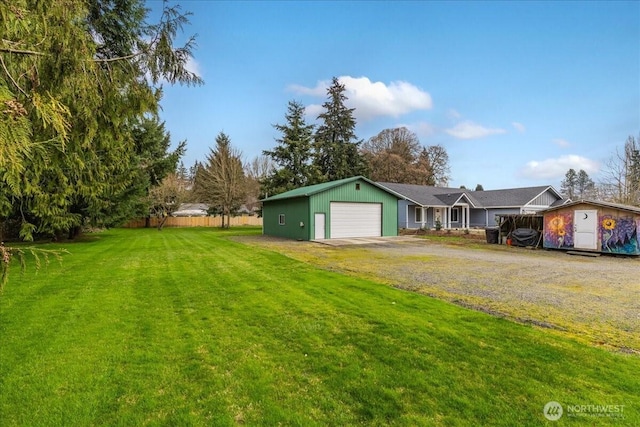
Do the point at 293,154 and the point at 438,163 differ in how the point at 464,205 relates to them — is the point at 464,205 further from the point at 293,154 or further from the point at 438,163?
the point at 438,163

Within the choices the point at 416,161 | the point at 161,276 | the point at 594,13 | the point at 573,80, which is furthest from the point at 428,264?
the point at 416,161

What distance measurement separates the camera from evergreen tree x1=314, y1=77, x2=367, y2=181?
111 ft

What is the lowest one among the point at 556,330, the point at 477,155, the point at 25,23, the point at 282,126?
the point at 556,330

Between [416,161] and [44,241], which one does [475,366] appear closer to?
[44,241]

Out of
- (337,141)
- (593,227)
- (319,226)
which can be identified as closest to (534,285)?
(593,227)

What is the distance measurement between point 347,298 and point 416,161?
38800mm

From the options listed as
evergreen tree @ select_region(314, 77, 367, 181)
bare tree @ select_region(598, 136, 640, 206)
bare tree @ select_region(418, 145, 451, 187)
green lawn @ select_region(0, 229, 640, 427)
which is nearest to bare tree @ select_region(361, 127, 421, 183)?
bare tree @ select_region(418, 145, 451, 187)

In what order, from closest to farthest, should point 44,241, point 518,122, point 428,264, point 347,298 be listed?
point 347,298 → point 428,264 → point 44,241 → point 518,122

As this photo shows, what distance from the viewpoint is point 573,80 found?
536 inches

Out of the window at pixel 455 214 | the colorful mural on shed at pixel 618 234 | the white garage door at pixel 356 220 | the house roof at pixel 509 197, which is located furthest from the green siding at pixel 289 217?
the house roof at pixel 509 197

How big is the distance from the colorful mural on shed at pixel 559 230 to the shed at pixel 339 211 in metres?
8.27

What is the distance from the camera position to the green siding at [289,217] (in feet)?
58.5

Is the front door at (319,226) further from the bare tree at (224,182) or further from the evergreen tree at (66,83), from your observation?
the bare tree at (224,182)

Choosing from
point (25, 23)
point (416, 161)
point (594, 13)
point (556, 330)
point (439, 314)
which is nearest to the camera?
point (25, 23)
